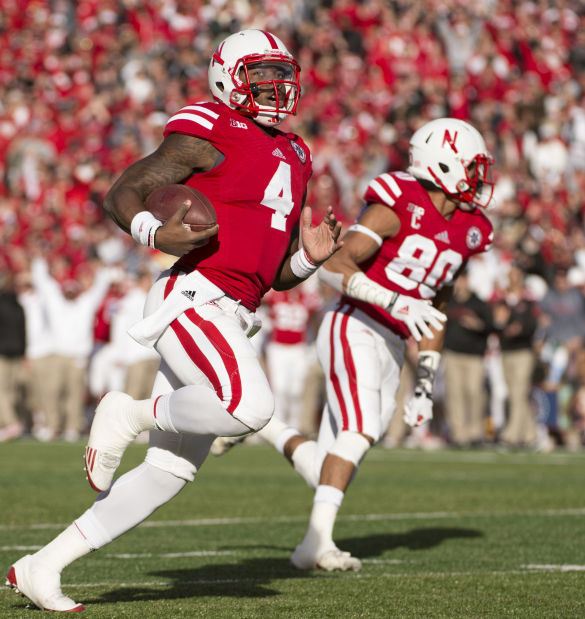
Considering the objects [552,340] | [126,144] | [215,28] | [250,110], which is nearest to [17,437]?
[126,144]

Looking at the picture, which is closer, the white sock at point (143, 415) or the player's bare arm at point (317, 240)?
the white sock at point (143, 415)

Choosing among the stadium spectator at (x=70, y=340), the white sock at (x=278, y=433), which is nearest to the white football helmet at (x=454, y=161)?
the white sock at (x=278, y=433)

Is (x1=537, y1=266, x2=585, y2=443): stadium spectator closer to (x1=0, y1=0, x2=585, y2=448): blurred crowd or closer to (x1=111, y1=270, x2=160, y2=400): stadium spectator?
(x1=0, y1=0, x2=585, y2=448): blurred crowd

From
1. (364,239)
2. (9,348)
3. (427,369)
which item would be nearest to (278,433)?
(427,369)

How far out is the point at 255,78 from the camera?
15.4 feet

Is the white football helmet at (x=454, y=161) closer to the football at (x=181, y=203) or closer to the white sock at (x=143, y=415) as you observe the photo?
the football at (x=181, y=203)

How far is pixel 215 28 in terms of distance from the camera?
65.6 feet

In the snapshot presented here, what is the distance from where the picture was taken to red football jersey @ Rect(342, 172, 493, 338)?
6.12m

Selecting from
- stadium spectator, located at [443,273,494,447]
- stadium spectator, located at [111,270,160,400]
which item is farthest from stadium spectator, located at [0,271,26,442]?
stadium spectator, located at [443,273,494,447]

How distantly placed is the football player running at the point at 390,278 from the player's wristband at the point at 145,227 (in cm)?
176

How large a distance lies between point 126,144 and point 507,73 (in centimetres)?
579

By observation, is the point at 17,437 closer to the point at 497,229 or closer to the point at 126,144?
the point at 126,144

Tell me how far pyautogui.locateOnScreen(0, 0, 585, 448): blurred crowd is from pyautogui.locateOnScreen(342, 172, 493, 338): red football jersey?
7879 mm

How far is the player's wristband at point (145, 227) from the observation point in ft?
13.5
